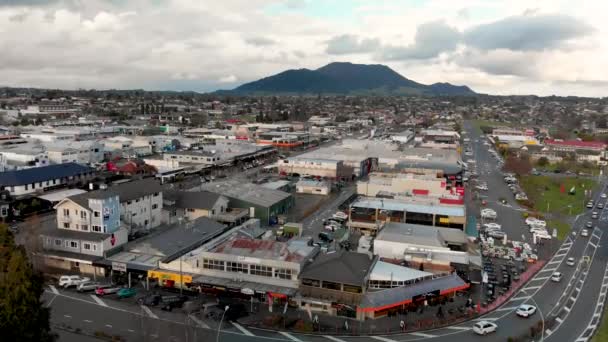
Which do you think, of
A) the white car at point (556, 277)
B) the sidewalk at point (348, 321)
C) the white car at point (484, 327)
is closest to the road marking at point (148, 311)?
the sidewalk at point (348, 321)

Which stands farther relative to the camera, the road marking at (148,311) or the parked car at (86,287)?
the parked car at (86,287)

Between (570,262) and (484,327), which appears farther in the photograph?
(570,262)

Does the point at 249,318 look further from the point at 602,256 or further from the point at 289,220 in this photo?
the point at 602,256

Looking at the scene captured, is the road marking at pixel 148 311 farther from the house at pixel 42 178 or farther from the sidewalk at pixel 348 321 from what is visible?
the house at pixel 42 178

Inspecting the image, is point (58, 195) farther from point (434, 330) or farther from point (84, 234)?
point (434, 330)

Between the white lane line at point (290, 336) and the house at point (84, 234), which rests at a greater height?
the house at point (84, 234)

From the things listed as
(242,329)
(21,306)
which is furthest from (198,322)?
(21,306)

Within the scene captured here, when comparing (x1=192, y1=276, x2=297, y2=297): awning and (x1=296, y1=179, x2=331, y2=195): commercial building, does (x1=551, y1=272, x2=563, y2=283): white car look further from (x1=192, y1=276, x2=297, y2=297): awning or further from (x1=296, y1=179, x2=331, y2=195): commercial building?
(x1=296, y1=179, x2=331, y2=195): commercial building
